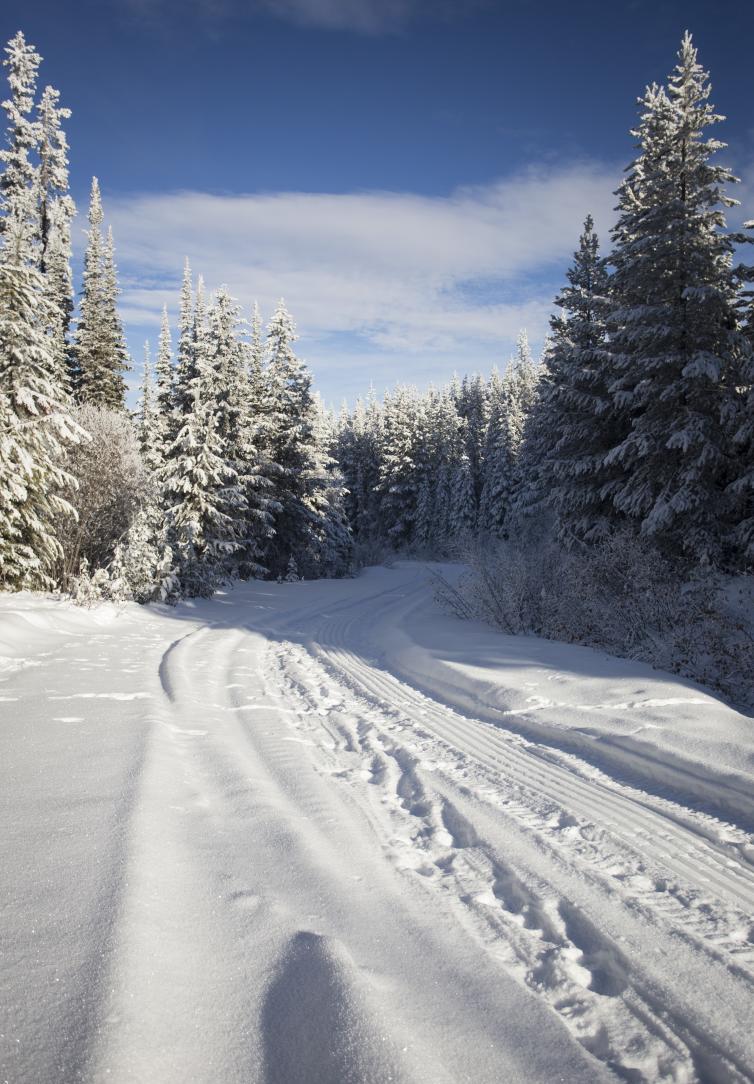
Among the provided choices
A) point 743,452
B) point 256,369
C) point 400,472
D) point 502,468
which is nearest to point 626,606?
point 743,452

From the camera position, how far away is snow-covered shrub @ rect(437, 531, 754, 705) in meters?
7.95

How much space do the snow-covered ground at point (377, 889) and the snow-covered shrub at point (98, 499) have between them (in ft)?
34.4

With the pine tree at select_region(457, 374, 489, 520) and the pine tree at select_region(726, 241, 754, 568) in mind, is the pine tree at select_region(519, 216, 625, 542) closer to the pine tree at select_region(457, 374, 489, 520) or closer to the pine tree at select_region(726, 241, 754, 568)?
the pine tree at select_region(726, 241, 754, 568)

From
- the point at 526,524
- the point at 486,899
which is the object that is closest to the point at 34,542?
the point at 486,899

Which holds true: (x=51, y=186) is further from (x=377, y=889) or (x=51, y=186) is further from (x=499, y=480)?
(x=499, y=480)

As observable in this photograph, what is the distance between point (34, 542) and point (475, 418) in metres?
57.0

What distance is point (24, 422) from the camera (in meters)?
12.3

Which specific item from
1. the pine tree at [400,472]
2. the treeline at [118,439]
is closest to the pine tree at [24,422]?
the treeline at [118,439]

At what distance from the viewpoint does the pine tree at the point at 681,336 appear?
1248 centimetres

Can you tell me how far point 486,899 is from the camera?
290cm

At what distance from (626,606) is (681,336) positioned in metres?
7.89

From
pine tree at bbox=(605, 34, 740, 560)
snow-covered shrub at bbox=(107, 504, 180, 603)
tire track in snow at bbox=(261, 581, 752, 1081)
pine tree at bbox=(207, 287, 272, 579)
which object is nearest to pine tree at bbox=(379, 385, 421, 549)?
pine tree at bbox=(207, 287, 272, 579)

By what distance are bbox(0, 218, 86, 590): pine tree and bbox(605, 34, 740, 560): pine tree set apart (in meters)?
14.0

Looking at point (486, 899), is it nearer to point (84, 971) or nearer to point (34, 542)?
point (84, 971)
